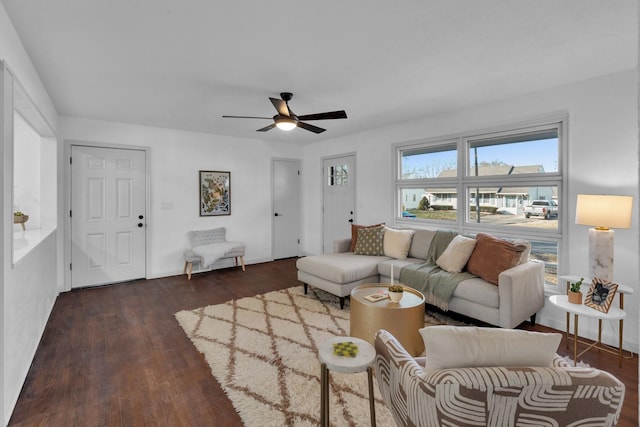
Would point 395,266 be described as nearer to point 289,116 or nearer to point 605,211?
point 605,211

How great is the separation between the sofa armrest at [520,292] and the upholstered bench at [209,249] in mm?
3884

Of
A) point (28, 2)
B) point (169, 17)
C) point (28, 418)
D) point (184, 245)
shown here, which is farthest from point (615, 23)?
point (184, 245)

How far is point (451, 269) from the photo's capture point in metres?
3.47

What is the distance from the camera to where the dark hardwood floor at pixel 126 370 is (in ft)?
6.48

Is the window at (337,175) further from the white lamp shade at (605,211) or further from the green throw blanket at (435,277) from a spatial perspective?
the white lamp shade at (605,211)

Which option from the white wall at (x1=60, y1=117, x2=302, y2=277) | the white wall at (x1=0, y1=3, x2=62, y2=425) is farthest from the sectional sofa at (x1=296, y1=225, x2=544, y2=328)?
the white wall at (x1=0, y1=3, x2=62, y2=425)

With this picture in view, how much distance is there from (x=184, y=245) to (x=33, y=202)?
6.70 feet

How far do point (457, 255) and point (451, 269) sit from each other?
17 cm

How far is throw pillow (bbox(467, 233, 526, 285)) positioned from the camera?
3.10 meters

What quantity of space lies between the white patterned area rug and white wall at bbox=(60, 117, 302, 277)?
200 centimetres

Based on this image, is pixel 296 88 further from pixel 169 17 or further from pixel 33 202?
pixel 33 202

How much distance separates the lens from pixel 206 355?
2668mm

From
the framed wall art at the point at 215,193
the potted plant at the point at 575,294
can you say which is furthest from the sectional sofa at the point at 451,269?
the framed wall art at the point at 215,193

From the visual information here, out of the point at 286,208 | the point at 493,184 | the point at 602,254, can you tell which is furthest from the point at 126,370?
the point at 286,208
